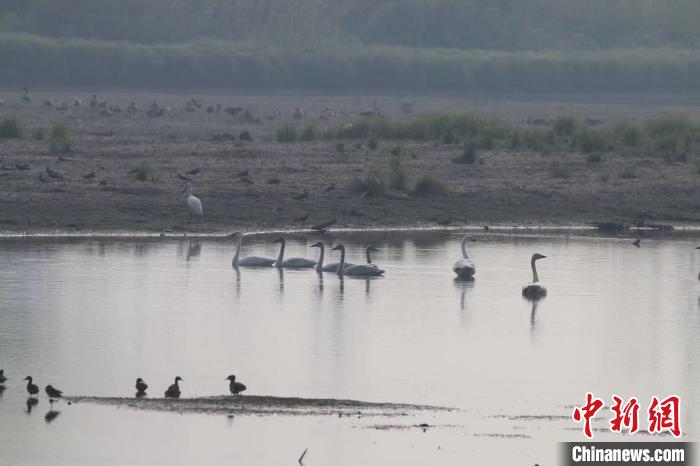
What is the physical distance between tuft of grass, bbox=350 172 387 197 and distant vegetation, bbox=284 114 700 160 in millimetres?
5245

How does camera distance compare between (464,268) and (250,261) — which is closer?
(464,268)

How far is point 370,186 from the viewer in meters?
27.2

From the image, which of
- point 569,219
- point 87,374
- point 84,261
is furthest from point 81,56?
point 87,374

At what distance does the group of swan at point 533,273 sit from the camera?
19.1 m

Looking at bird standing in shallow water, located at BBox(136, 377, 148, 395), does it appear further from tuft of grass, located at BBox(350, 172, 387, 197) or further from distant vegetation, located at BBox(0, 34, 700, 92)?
distant vegetation, located at BBox(0, 34, 700, 92)

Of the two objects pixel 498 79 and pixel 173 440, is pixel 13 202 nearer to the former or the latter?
pixel 173 440

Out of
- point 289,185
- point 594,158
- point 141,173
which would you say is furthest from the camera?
point 594,158

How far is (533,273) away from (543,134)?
16.4 metres

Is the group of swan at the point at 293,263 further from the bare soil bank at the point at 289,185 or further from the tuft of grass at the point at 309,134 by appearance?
the tuft of grass at the point at 309,134

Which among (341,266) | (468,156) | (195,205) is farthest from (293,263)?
(468,156)

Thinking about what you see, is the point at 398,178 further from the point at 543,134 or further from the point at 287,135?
Answer: the point at 543,134

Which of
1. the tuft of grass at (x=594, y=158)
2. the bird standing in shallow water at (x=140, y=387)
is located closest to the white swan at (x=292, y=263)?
the bird standing in shallow water at (x=140, y=387)

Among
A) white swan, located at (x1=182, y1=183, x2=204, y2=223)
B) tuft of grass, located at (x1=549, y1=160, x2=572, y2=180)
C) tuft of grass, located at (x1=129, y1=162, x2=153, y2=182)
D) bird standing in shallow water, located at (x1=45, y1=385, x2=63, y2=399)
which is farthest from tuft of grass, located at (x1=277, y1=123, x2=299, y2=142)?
bird standing in shallow water, located at (x1=45, y1=385, x2=63, y2=399)

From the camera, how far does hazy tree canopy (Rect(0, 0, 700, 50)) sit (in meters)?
73.6
